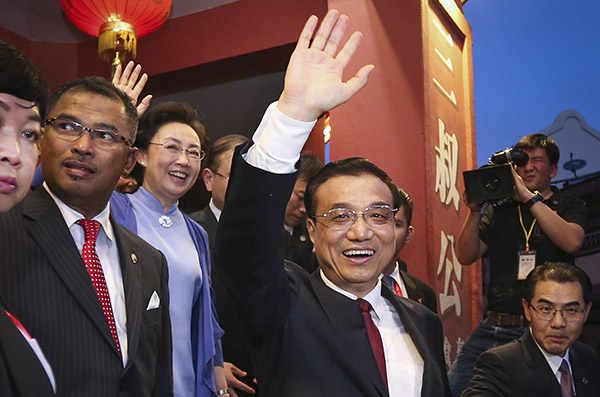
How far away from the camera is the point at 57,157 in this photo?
1.64 meters

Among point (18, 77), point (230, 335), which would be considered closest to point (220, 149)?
point (230, 335)

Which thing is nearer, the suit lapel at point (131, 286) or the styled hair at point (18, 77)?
the styled hair at point (18, 77)

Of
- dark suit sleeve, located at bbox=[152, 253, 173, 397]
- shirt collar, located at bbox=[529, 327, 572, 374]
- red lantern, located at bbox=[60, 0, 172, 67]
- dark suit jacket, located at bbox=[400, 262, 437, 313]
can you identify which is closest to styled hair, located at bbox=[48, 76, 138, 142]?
dark suit sleeve, located at bbox=[152, 253, 173, 397]

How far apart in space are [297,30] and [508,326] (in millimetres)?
2392

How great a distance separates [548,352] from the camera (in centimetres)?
259

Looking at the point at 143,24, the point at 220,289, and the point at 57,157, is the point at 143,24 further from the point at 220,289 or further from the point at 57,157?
the point at 57,157

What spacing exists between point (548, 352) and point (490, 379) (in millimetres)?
283

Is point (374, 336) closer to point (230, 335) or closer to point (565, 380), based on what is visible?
point (230, 335)

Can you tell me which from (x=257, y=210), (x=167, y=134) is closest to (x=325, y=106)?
(x=257, y=210)

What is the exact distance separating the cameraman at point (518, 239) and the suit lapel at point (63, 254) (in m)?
1.98

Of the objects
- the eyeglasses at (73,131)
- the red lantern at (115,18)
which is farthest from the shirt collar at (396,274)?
the red lantern at (115,18)

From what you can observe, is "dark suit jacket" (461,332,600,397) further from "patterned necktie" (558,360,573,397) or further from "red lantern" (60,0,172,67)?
"red lantern" (60,0,172,67)

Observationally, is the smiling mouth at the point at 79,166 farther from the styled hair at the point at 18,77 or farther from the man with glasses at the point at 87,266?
the styled hair at the point at 18,77

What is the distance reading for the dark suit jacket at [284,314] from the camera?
1.22 m
